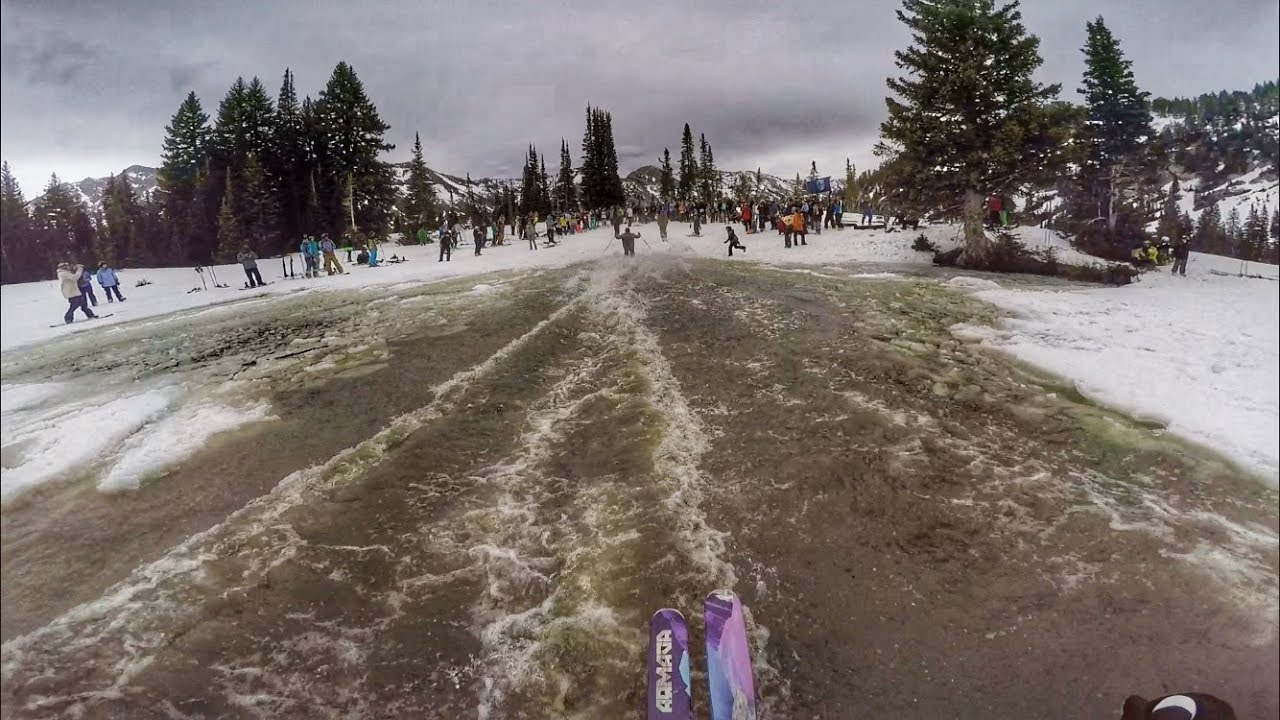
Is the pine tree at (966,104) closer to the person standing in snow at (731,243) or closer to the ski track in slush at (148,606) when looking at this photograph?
the ski track in slush at (148,606)

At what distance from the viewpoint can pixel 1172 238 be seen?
2688mm

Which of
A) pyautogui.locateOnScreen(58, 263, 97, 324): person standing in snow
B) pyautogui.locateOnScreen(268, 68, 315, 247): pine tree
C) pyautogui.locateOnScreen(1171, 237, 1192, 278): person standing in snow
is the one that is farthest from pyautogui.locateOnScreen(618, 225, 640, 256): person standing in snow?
pyautogui.locateOnScreen(58, 263, 97, 324): person standing in snow

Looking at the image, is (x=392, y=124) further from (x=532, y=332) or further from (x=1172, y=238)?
(x=532, y=332)

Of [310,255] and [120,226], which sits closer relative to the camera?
[120,226]

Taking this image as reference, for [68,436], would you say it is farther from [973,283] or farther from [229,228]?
[973,283]

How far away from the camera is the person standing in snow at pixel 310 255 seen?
276 centimetres

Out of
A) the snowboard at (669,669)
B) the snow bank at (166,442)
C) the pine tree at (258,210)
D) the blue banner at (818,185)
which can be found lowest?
the snowboard at (669,669)

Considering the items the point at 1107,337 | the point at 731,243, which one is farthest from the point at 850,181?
the point at 731,243

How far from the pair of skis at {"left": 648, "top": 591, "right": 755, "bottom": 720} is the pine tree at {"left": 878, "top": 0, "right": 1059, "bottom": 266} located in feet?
7.93

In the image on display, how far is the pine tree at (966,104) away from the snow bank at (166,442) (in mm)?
3340

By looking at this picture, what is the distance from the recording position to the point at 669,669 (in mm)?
2133

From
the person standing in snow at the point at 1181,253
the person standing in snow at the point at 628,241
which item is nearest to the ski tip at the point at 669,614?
the person standing in snow at the point at 1181,253

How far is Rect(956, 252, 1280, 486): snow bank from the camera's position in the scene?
2.26 m

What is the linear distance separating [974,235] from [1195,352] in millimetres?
1100
